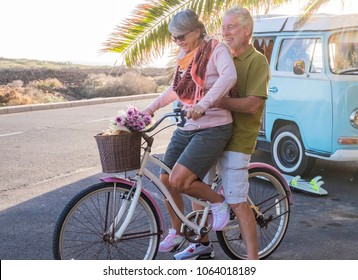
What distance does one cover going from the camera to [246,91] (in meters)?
4.07

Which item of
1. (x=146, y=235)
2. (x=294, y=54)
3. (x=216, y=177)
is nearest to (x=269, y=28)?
(x=294, y=54)

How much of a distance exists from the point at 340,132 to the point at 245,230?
134 inches

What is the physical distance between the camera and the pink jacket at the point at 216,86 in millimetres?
3770

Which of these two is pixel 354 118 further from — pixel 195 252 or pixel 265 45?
pixel 195 252

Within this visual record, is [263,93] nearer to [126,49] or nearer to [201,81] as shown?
[201,81]

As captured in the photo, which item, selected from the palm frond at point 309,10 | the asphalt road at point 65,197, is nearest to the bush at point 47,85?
the asphalt road at point 65,197

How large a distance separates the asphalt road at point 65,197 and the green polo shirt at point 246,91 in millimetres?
1125

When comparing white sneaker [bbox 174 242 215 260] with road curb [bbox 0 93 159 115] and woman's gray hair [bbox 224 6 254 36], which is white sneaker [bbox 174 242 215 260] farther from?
road curb [bbox 0 93 159 115]

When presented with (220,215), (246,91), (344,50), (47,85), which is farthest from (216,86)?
(47,85)

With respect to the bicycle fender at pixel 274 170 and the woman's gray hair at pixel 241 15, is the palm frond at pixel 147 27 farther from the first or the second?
the woman's gray hair at pixel 241 15

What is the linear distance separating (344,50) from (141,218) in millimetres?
4267

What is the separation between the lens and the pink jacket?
148 inches

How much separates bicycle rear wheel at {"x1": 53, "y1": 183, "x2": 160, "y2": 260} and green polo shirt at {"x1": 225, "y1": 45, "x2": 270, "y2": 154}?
0.73 metres

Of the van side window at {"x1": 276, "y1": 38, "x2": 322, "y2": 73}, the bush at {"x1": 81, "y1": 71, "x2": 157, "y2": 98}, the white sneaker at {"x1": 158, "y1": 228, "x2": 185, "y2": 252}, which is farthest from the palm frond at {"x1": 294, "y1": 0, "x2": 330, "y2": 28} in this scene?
the bush at {"x1": 81, "y1": 71, "x2": 157, "y2": 98}
